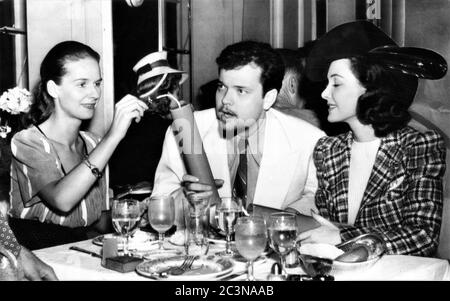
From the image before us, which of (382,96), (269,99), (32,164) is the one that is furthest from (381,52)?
(32,164)

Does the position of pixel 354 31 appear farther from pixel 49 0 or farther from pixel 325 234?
pixel 49 0

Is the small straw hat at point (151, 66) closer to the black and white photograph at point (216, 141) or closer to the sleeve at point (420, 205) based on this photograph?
the black and white photograph at point (216, 141)

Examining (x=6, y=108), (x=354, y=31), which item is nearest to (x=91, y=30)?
(x=6, y=108)

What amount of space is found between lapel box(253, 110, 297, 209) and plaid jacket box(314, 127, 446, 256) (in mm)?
181

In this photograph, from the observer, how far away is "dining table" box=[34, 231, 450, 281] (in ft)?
3.24

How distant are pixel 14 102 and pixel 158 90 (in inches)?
21.7

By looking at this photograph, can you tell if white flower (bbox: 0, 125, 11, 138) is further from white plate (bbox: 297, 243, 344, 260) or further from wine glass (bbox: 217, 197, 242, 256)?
white plate (bbox: 297, 243, 344, 260)

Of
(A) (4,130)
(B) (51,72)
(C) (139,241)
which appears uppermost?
(B) (51,72)

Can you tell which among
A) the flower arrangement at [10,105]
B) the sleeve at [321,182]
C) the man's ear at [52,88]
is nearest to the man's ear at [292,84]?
the sleeve at [321,182]

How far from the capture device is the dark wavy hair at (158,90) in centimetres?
179

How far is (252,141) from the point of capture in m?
1.98

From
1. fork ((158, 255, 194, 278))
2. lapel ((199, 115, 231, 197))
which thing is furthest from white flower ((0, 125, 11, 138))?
fork ((158, 255, 194, 278))

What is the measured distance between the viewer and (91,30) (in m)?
2.12

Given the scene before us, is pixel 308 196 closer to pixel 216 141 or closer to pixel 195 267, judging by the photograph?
pixel 216 141
